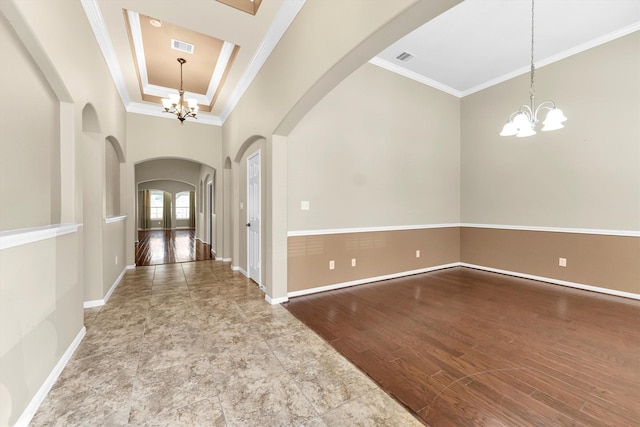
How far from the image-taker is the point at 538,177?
A: 4.58m

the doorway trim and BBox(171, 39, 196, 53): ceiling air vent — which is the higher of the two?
BBox(171, 39, 196, 53): ceiling air vent

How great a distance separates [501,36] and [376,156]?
2.41m

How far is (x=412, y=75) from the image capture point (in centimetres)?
492

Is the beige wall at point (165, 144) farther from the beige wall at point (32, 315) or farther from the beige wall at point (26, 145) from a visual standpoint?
the beige wall at point (32, 315)

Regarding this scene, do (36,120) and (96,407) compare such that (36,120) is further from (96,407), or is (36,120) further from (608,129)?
(608,129)

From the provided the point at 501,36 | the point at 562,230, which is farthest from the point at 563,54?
the point at 562,230

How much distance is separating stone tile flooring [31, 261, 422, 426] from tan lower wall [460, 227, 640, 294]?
13.9ft

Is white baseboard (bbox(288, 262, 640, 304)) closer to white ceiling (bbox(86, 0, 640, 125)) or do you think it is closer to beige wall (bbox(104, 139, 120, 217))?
beige wall (bbox(104, 139, 120, 217))

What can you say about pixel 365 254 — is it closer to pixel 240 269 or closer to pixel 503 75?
pixel 240 269

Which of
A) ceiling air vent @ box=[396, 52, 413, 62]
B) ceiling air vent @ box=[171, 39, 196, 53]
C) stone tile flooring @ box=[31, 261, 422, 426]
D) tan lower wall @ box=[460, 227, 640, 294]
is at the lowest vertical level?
stone tile flooring @ box=[31, 261, 422, 426]

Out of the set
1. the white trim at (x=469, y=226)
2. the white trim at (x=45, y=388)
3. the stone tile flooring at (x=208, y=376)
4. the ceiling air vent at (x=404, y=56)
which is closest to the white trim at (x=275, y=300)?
the stone tile flooring at (x=208, y=376)

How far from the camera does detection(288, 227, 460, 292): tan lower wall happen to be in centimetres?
383

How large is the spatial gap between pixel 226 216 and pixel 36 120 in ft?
13.5

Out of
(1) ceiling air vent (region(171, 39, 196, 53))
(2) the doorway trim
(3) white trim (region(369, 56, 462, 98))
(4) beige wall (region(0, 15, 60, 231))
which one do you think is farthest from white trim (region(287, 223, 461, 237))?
(1) ceiling air vent (region(171, 39, 196, 53))
